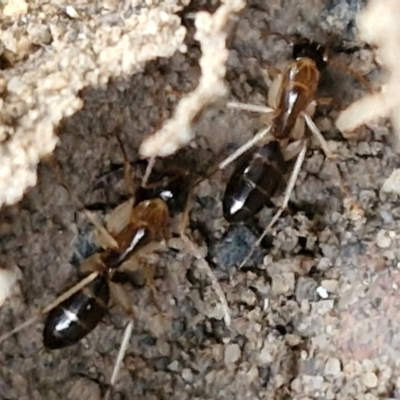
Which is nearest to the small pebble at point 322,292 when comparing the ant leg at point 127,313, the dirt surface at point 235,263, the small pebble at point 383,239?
the dirt surface at point 235,263

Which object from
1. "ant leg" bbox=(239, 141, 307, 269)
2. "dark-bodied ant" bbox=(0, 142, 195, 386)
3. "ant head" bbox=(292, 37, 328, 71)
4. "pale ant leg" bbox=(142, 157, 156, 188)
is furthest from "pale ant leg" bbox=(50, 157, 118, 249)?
"ant head" bbox=(292, 37, 328, 71)

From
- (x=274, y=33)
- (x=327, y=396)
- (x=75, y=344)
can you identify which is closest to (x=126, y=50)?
(x=274, y=33)

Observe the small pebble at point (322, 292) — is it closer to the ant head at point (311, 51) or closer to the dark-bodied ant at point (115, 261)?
the dark-bodied ant at point (115, 261)

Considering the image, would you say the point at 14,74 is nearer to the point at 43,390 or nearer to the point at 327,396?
the point at 43,390

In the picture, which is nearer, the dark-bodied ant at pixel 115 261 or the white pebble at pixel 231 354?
the dark-bodied ant at pixel 115 261

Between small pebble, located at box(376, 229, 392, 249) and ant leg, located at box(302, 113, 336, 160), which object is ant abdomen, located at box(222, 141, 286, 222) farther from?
small pebble, located at box(376, 229, 392, 249)

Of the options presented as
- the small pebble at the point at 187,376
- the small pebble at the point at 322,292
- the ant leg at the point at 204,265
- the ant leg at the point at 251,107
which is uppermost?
the ant leg at the point at 251,107
